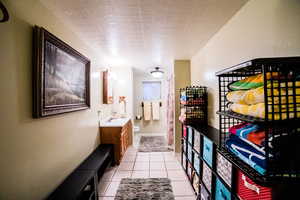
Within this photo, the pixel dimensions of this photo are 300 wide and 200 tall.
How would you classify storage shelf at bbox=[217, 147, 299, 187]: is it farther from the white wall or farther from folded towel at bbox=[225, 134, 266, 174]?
the white wall

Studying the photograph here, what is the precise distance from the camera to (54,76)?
4.81 ft

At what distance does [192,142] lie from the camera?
2213mm

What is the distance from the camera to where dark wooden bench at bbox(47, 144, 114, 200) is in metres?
1.42

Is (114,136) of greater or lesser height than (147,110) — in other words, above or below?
below

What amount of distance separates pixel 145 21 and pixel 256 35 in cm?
116

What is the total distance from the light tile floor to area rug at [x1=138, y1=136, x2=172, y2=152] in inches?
10.0

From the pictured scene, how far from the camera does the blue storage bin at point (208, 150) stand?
1.56 meters

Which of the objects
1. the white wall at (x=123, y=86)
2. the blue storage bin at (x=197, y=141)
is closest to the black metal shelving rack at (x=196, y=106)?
the blue storage bin at (x=197, y=141)

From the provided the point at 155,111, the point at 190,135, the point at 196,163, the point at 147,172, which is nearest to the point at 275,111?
the point at 196,163

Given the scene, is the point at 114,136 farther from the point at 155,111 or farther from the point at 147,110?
the point at 155,111

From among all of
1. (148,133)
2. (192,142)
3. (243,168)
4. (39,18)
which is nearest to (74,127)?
(39,18)

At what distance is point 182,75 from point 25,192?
10.4 feet

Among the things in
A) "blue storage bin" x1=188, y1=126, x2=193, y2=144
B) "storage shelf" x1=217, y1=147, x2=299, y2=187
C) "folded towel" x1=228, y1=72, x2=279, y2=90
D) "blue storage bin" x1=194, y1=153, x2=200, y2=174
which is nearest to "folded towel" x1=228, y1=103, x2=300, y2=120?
"folded towel" x1=228, y1=72, x2=279, y2=90

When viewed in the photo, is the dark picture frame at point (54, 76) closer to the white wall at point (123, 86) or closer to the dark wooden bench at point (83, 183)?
the dark wooden bench at point (83, 183)
